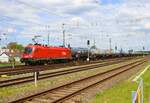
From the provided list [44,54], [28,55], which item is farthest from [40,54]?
[28,55]

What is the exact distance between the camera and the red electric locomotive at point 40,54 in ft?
147

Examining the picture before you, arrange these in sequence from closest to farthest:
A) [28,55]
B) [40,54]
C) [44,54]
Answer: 1. [28,55]
2. [40,54]
3. [44,54]

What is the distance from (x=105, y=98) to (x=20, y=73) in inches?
563

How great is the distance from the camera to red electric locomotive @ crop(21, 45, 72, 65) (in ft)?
147

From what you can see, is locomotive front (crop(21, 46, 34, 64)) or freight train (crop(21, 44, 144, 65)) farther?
freight train (crop(21, 44, 144, 65))

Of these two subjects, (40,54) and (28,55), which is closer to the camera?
(28,55)

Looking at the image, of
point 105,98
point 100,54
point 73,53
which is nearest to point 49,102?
point 105,98

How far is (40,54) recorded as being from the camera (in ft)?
151

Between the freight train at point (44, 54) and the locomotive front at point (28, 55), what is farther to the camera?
the freight train at point (44, 54)

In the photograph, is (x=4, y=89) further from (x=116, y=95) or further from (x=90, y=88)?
(x=116, y=95)

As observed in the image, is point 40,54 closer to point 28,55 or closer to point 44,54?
point 44,54

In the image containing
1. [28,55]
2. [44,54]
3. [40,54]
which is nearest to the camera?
[28,55]

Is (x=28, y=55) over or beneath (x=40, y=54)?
beneath

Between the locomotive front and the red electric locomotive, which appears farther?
the red electric locomotive
